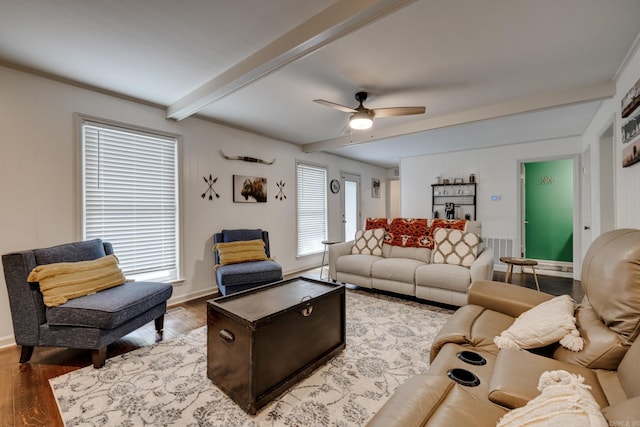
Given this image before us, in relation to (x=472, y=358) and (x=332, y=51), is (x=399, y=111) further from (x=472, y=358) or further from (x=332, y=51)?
(x=472, y=358)

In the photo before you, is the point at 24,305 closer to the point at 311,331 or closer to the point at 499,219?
the point at 311,331

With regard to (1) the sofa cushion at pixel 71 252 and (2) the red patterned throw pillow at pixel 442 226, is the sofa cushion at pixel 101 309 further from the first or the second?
(2) the red patterned throw pillow at pixel 442 226

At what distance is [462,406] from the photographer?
1.00m

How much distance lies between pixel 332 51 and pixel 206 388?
2724 mm

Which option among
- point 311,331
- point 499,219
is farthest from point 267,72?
point 499,219

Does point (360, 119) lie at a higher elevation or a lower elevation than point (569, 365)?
higher

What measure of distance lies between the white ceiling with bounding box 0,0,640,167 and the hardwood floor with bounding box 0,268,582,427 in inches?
94.8

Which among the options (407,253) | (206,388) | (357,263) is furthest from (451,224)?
(206,388)

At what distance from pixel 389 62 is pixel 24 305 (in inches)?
139

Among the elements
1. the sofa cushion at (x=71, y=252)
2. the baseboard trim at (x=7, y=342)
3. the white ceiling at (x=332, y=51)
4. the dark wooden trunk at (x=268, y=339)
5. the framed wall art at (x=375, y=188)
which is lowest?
the baseboard trim at (x=7, y=342)

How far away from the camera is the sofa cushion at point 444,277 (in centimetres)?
304

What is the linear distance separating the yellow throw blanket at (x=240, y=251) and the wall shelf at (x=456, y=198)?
413cm

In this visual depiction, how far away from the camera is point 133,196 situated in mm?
3258


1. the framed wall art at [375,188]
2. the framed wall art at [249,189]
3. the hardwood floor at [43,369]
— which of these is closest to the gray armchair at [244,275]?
the hardwood floor at [43,369]
